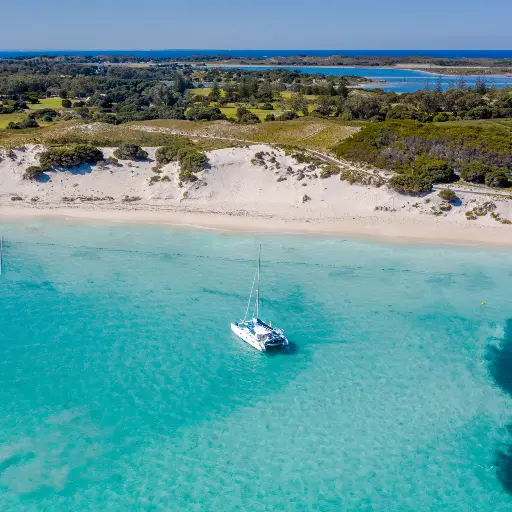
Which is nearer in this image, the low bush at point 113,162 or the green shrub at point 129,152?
the low bush at point 113,162

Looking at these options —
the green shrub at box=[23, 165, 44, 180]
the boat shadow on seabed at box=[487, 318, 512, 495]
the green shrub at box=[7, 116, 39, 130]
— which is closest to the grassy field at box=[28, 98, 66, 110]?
the green shrub at box=[7, 116, 39, 130]

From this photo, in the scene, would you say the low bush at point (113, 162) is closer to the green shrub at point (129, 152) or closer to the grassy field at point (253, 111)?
the green shrub at point (129, 152)

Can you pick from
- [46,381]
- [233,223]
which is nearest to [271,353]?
[46,381]

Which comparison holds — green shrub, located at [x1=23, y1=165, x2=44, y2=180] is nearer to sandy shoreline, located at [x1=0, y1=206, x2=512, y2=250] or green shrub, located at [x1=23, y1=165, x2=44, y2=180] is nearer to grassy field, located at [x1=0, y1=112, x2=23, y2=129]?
sandy shoreline, located at [x1=0, y1=206, x2=512, y2=250]

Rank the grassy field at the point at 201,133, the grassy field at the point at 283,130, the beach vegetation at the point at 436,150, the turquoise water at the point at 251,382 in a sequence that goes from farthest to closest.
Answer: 1. the grassy field at the point at 283,130
2. the grassy field at the point at 201,133
3. the beach vegetation at the point at 436,150
4. the turquoise water at the point at 251,382

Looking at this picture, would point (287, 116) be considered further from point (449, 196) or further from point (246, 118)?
point (449, 196)

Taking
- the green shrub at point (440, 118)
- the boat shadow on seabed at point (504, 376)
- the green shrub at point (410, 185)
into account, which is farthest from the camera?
the green shrub at point (440, 118)

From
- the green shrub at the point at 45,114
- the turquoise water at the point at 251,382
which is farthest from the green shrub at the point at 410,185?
the green shrub at the point at 45,114
